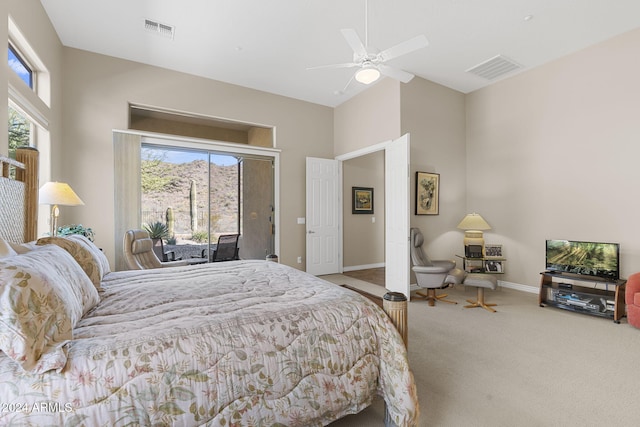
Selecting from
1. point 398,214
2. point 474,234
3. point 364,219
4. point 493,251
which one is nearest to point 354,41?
point 398,214

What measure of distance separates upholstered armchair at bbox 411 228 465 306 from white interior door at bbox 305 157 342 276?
1.99m

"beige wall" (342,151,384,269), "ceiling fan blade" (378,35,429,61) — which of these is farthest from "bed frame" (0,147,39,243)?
"beige wall" (342,151,384,269)

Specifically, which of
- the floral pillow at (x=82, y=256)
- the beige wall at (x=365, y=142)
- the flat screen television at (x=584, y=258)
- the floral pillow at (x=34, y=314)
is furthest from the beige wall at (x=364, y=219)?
the floral pillow at (x=34, y=314)

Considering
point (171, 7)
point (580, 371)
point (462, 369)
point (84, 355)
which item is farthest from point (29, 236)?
point (580, 371)

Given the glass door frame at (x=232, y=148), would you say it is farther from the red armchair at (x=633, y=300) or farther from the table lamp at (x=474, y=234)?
the red armchair at (x=633, y=300)

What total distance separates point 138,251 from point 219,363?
2.80 metres

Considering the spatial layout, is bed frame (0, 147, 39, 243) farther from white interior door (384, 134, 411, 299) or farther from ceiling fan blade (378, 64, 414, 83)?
white interior door (384, 134, 411, 299)

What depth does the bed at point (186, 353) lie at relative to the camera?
1032mm

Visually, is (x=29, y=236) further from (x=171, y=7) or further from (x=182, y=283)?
(x=171, y=7)

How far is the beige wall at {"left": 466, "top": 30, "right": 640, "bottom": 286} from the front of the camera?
366cm

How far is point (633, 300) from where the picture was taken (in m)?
3.10

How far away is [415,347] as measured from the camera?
2730 millimetres

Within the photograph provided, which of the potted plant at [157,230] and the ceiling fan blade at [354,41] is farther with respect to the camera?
the potted plant at [157,230]

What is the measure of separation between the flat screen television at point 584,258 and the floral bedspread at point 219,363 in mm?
3562
